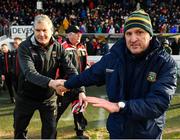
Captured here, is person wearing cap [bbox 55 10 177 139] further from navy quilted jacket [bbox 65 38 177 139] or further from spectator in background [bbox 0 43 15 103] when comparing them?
spectator in background [bbox 0 43 15 103]

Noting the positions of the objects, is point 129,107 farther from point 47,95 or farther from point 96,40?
point 96,40

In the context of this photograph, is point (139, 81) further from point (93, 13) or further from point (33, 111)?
point (93, 13)

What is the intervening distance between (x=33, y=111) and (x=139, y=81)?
227 cm

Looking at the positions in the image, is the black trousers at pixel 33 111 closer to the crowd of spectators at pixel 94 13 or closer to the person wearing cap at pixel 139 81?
the person wearing cap at pixel 139 81

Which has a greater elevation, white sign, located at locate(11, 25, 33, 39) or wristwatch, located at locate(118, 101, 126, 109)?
white sign, located at locate(11, 25, 33, 39)

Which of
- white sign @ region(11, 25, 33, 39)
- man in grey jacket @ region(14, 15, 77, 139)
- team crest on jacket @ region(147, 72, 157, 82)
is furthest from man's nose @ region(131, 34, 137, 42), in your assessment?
white sign @ region(11, 25, 33, 39)

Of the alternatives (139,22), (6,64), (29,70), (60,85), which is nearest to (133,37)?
(139,22)

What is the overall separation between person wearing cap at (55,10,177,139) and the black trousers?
6.23 feet

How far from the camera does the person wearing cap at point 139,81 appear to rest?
3.03 m

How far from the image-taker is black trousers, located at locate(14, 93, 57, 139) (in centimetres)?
509

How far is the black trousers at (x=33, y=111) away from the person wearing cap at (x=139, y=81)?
1899 millimetres

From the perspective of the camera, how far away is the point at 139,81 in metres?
3.17

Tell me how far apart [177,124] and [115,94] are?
204 inches

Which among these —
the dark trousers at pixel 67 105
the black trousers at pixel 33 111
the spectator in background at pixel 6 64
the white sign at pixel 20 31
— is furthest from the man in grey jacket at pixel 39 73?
the white sign at pixel 20 31
